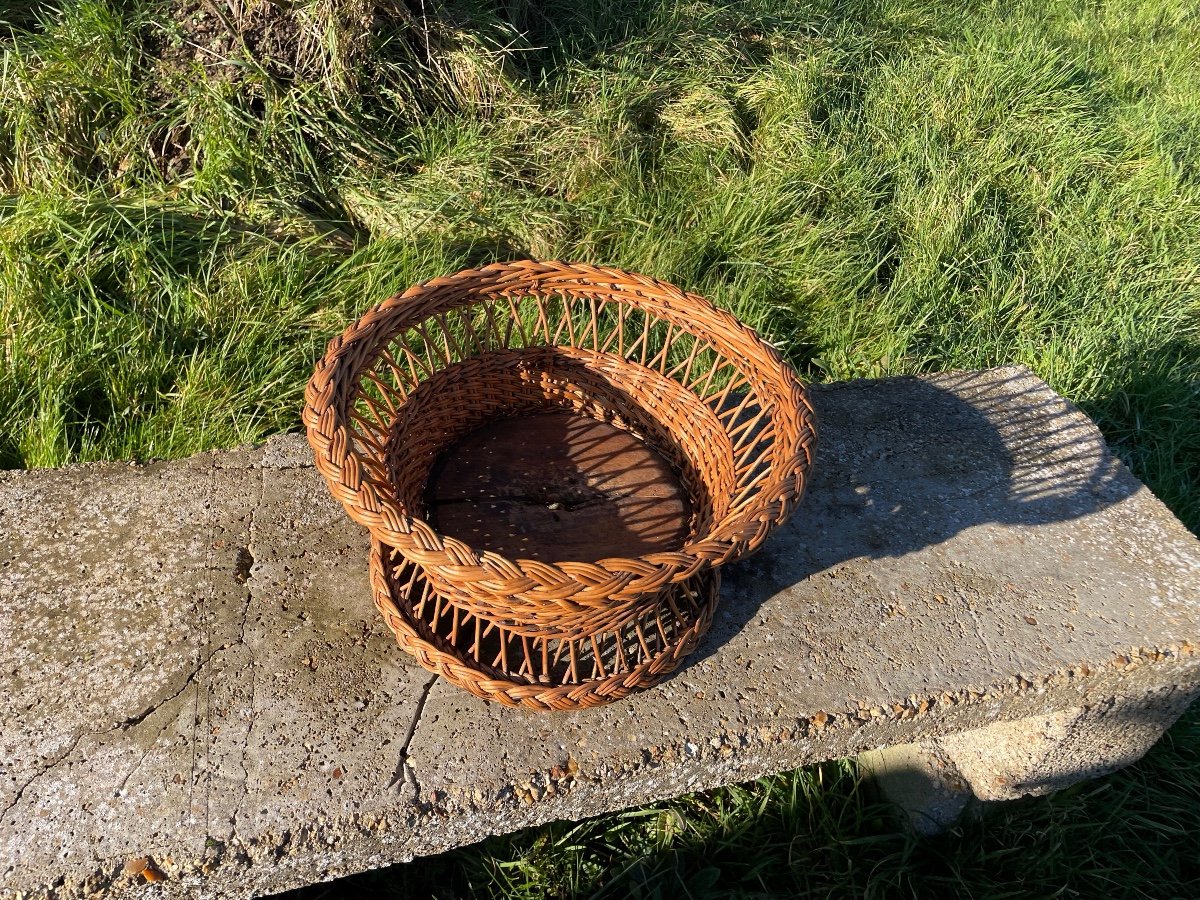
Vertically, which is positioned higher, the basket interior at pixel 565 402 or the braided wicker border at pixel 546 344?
the braided wicker border at pixel 546 344

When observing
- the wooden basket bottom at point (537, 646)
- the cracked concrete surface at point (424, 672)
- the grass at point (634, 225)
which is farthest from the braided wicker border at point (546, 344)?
the grass at point (634, 225)

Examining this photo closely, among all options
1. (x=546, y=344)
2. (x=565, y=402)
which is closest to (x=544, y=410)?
(x=565, y=402)

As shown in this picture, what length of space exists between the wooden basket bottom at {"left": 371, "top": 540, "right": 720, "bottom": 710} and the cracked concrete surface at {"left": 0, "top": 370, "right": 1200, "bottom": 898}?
86 millimetres

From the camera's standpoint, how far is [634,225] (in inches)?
124

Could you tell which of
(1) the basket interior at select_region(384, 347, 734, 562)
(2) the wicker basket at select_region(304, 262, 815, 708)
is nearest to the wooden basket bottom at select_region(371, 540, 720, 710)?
(2) the wicker basket at select_region(304, 262, 815, 708)

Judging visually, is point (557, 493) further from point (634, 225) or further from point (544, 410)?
point (634, 225)

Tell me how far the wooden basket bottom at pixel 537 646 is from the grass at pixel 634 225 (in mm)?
534

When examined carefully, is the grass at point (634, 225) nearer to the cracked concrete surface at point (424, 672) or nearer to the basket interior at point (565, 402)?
the cracked concrete surface at point (424, 672)

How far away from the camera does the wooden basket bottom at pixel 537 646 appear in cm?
160

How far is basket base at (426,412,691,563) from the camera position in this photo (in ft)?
5.82

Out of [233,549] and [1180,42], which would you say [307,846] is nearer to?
[233,549]

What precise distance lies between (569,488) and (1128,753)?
60.5 inches

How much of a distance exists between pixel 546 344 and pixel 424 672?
0.81m

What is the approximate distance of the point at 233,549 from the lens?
1925 millimetres
